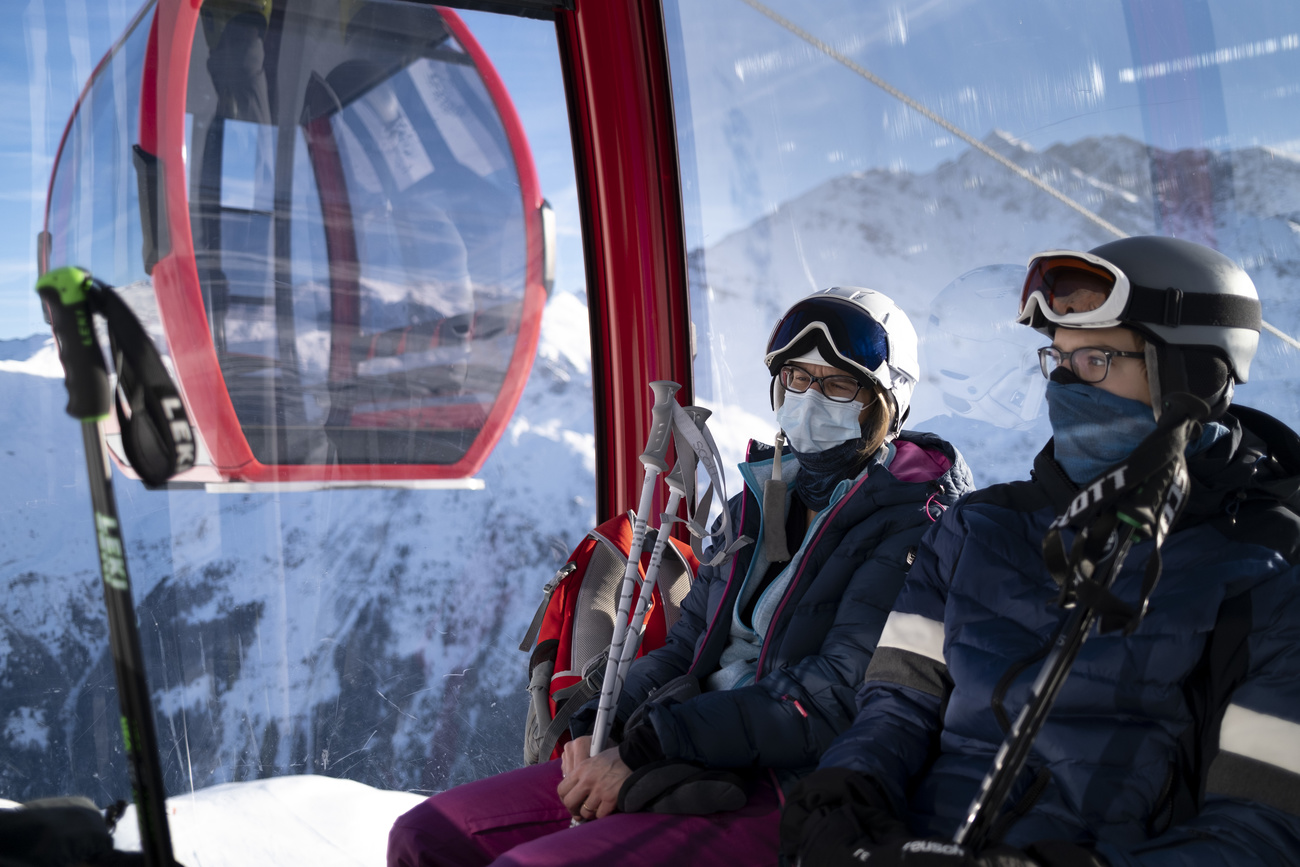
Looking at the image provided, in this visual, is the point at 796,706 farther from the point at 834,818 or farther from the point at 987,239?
the point at 987,239

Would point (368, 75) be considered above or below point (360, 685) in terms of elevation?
above

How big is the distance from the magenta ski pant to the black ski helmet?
0.92 m

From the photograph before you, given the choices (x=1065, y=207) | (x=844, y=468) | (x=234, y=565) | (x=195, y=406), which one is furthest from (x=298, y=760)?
(x=1065, y=207)

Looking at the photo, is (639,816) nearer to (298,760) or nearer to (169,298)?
(298,760)

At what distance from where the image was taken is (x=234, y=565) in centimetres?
268

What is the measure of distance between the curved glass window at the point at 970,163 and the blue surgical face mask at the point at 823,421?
52cm

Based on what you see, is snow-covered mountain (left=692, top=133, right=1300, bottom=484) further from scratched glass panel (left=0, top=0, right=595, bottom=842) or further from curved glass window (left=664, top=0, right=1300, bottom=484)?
scratched glass panel (left=0, top=0, right=595, bottom=842)

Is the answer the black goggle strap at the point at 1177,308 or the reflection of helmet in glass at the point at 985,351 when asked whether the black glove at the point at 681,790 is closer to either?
the black goggle strap at the point at 1177,308

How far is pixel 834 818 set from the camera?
1123 millimetres

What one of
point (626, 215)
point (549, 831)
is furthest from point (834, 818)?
point (626, 215)

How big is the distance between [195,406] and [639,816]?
1.95m

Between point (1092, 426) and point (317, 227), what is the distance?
2473 mm

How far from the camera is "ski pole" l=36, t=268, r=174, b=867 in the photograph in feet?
3.16

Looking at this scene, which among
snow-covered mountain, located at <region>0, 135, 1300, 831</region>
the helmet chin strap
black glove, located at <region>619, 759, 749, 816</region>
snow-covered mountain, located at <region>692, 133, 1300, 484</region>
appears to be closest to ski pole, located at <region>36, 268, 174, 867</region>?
black glove, located at <region>619, 759, 749, 816</region>
